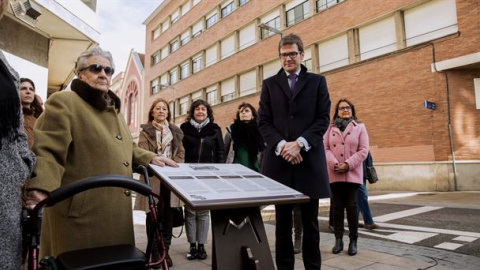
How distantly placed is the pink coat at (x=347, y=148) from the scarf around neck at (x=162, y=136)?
2113 mm

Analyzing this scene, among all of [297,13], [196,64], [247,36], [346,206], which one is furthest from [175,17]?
[346,206]

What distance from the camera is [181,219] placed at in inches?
142

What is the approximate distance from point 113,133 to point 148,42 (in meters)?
39.7

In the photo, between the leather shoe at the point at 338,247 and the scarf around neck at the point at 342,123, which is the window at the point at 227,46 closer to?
the scarf around neck at the point at 342,123

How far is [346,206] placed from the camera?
4320 mm

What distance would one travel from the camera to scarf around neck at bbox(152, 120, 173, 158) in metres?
4.53

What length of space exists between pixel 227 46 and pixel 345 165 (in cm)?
2354

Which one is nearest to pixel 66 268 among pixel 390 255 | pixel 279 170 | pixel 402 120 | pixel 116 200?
pixel 116 200

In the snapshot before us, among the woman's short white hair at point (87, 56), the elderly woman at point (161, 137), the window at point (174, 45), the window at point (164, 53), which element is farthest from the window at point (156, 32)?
the woman's short white hair at point (87, 56)

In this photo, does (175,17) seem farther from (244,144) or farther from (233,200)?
(233,200)

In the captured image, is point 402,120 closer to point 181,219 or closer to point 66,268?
point 181,219

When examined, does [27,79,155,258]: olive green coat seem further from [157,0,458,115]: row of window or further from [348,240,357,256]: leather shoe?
[157,0,458,115]: row of window

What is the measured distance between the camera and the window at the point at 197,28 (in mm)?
30219

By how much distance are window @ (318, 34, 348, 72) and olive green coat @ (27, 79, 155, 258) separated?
16.8 m
